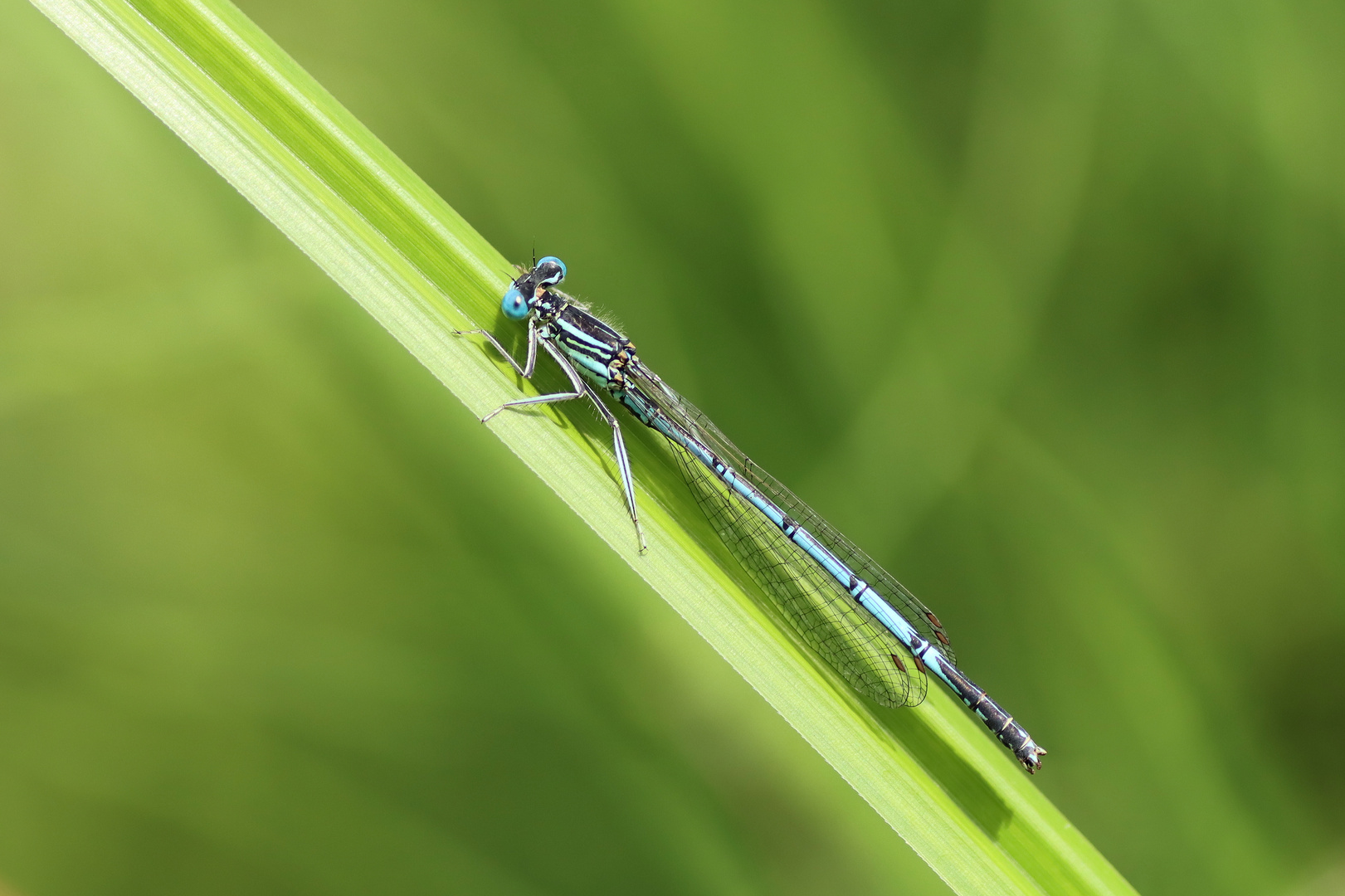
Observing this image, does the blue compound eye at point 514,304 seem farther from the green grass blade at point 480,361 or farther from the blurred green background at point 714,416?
the blurred green background at point 714,416

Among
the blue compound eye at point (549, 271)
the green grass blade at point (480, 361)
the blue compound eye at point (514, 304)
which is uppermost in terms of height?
the blue compound eye at point (549, 271)

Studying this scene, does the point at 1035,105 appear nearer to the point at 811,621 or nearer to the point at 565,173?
the point at 565,173

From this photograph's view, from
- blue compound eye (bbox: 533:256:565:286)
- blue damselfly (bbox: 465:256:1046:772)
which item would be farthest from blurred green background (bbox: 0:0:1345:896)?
blue compound eye (bbox: 533:256:565:286)

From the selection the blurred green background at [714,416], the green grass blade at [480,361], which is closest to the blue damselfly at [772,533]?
the green grass blade at [480,361]

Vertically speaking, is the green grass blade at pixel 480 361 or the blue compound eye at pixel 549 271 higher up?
the blue compound eye at pixel 549 271

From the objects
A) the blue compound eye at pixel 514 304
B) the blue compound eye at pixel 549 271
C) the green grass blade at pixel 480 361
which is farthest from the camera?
the blue compound eye at pixel 549 271

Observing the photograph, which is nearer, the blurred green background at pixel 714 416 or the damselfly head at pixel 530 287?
the damselfly head at pixel 530 287

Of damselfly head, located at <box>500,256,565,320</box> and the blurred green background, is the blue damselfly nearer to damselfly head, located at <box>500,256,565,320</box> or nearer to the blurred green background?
damselfly head, located at <box>500,256,565,320</box>
